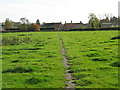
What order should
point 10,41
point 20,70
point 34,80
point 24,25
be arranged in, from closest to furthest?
point 34,80 < point 20,70 < point 10,41 < point 24,25

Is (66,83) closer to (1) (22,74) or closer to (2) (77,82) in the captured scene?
(2) (77,82)

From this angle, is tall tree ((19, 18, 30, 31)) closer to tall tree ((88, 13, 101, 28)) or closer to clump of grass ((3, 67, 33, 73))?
tall tree ((88, 13, 101, 28))

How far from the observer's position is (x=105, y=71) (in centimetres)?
1636

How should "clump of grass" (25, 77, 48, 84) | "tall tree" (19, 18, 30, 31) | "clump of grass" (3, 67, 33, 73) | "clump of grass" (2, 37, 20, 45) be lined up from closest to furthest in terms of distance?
"clump of grass" (25, 77, 48, 84) < "clump of grass" (3, 67, 33, 73) < "clump of grass" (2, 37, 20, 45) < "tall tree" (19, 18, 30, 31)

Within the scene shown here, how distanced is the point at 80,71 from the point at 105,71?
5.92ft

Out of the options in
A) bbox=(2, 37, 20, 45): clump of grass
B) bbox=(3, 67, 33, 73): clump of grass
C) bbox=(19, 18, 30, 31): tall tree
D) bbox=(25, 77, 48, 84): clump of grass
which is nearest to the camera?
bbox=(25, 77, 48, 84): clump of grass

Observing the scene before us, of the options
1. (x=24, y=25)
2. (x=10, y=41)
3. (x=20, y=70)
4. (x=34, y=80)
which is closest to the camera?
(x=34, y=80)

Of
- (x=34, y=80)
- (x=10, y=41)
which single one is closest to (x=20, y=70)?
(x=34, y=80)

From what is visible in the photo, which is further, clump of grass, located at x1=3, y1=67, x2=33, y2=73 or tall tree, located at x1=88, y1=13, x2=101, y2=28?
tall tree, located at x1=88, y1=13, x2=101, y2=28

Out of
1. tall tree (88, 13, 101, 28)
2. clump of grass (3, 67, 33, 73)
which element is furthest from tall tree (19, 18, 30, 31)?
clump of grass (3, 67, 33, 73)

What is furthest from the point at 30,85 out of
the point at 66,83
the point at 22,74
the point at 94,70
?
the point at 94,70

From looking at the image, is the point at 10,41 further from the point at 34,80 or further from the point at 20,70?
the point at 34,80

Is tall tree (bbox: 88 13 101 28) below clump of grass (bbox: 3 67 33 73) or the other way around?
the other way around

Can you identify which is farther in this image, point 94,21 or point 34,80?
point 94,21
